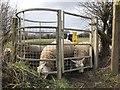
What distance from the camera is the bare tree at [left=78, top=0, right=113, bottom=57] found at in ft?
27.4

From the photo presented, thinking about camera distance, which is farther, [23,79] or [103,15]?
[103,15]

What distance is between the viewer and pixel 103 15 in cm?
847

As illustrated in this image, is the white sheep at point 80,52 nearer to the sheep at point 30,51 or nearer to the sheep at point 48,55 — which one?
the sheep at point 48,55

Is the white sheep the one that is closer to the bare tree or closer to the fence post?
the fence post

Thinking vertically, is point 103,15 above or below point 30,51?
above

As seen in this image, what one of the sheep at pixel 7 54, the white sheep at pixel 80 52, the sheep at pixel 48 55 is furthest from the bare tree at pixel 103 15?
the sheep at pixel 7 54

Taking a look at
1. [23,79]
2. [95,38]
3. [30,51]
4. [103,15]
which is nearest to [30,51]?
[30,51]

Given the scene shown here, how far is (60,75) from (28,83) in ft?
3.06

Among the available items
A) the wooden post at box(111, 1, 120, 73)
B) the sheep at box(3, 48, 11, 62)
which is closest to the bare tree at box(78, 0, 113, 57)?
the wooden post at box(111, 1, 120, 73)

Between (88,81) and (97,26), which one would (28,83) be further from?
(97,26)

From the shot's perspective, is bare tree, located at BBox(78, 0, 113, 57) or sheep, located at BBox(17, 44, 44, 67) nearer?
sheep, located at BBox(17, 44, 44, 67)

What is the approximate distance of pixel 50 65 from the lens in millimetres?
6676

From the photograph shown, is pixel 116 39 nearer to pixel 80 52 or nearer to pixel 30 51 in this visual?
pixel 80 52

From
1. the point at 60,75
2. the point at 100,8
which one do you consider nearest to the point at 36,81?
the point at 60,75
